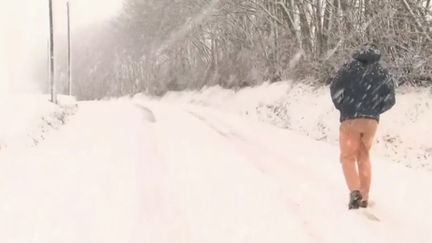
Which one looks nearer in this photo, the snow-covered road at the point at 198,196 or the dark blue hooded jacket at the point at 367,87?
the snow-covered road at the point at 198,196

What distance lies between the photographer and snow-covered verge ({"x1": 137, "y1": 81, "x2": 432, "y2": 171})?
1189 cm

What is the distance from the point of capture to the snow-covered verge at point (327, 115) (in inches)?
468

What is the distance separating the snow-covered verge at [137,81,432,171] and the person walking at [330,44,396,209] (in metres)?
4.43

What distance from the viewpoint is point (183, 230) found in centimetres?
602

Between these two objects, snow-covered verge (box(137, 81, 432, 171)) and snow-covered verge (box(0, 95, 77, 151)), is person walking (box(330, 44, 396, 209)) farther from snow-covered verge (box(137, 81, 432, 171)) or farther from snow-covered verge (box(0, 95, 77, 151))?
snow-covered verge (box(0, 95, 77, 151))

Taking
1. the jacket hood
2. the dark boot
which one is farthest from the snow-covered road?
the jacket hood

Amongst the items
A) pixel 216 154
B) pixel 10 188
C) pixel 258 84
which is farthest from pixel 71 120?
pixel 10 188

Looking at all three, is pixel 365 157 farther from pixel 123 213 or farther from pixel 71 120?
pixel 71 120

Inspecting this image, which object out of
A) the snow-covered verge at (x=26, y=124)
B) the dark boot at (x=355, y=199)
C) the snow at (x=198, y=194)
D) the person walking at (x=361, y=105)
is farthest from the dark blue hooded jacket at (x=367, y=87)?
the snow-covered verge at (x=26, y=124)

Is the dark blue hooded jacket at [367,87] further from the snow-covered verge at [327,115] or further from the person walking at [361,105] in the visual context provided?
the snow-covered verge at [327,115]

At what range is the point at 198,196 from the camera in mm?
7566

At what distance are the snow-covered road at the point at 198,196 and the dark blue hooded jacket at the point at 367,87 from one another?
1265 millimetres

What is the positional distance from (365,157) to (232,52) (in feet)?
97.6

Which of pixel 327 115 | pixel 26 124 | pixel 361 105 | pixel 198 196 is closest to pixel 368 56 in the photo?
pixel 361 105
